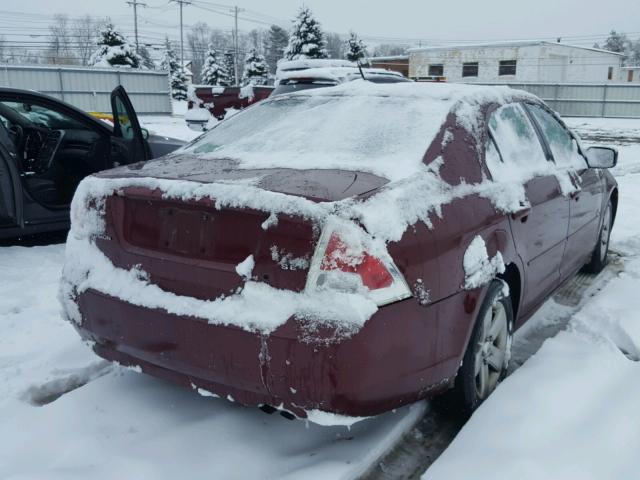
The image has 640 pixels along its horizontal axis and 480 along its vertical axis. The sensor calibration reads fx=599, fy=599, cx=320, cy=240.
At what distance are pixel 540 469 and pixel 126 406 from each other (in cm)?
181

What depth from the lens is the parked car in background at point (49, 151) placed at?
194 inches

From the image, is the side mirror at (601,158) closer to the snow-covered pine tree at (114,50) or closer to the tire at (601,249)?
the tire at (601,249)

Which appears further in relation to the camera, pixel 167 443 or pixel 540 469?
pixel 167 443

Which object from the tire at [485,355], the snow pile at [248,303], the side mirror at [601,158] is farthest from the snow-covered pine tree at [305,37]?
the snow pile at [248,303]

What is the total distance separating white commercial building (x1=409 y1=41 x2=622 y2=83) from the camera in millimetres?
38344

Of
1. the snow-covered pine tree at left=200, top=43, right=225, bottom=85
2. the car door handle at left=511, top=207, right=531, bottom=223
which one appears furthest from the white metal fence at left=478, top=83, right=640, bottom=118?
the snow-covered pine tree at left=200, top=43, right=225, bottom=85

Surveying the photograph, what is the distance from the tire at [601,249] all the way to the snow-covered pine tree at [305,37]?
1449 inches

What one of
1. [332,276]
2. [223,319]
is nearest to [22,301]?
[223,319]

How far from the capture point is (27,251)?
523 centimetres

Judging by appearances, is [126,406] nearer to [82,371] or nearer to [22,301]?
[82,371]

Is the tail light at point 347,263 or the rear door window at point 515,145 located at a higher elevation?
the rear door window at point 515,145

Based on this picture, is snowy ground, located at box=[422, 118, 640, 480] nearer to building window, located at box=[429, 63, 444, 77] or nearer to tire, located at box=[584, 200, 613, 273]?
tire, located at box=[584, 200, 613, 273]

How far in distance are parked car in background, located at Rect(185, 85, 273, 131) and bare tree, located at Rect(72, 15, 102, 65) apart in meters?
81.3

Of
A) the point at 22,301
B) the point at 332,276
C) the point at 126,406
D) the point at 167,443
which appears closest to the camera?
the point at 332,276
